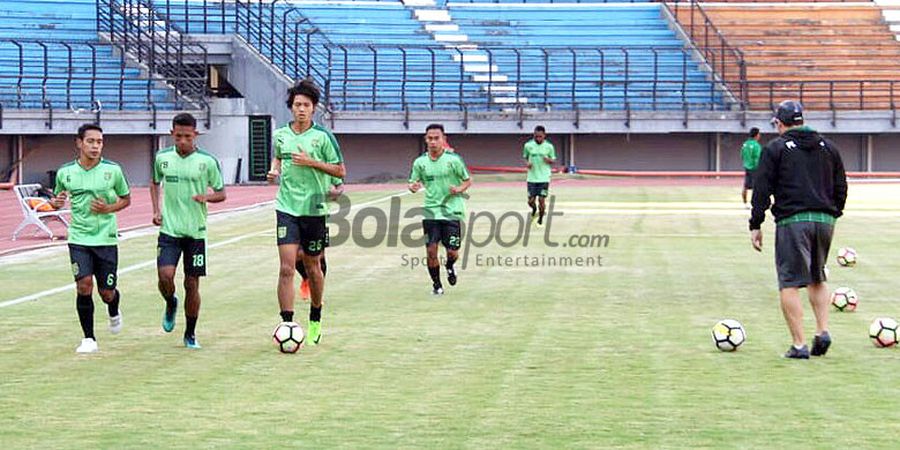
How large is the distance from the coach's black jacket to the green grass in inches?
45.0

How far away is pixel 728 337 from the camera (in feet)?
38.3

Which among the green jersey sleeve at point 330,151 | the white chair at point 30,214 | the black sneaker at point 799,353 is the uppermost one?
the green jersey sleeve at point 330,151

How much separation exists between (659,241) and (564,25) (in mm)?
35650

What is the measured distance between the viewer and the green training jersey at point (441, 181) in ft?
56.6

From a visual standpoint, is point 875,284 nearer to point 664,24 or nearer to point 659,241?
point 659,241

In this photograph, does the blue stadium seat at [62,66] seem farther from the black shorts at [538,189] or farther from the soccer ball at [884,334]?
the soccer ball at [884,334]

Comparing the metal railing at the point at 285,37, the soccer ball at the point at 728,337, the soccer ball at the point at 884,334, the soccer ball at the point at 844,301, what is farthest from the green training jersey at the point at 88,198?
the metal railing at the point at 285,37

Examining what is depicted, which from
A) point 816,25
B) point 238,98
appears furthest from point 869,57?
point 238,98

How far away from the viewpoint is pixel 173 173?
12266mm

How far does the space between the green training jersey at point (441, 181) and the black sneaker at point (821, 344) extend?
654 centimetres

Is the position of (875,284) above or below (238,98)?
below

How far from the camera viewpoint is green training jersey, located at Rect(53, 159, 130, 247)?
12.0m

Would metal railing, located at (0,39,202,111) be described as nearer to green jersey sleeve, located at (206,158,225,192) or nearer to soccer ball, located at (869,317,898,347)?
green jersey sleeve, located at (206,158,225,192)

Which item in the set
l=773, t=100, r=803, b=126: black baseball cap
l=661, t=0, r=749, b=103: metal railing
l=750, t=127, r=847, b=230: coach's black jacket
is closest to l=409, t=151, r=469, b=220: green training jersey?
l=750, t=127, r=847, b=230: coach's black jacket
